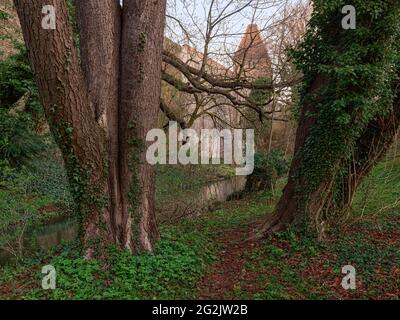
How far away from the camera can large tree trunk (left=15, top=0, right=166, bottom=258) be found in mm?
4434

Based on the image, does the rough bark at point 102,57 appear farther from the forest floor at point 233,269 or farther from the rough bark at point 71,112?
the forest floor at point 233,269

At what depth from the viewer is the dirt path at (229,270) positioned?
450 cm

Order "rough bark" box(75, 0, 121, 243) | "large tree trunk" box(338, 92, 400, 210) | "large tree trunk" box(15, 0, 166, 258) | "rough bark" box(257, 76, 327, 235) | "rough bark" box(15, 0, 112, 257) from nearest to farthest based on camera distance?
"rough bark" box(15, 0, 112, 257) → "large tree trunk" box(15, 0, 166, 258) → "rough bark" box(75, 0, 121, 243) → "rough bark" box(257, 76, 327, 235) → "large tree trunk" box(338, 92, 400, 210)

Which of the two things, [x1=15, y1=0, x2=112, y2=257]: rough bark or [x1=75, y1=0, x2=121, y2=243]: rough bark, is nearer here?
[x1=15, y1=0, x2=112, y2=257]: rough bark

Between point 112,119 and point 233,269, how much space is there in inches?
107

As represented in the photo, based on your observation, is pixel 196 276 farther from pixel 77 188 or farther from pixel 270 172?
pixel 270 172

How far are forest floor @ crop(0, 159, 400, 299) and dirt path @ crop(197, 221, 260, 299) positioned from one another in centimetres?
1

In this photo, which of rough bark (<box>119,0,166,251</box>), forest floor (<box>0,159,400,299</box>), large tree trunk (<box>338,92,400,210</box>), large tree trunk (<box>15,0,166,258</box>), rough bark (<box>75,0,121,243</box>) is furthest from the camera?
large tree trunk (<box>338,92,400,210</box>)

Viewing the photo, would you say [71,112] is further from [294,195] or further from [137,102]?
[294,195]

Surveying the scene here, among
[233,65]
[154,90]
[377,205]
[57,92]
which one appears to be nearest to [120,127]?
[154,90]

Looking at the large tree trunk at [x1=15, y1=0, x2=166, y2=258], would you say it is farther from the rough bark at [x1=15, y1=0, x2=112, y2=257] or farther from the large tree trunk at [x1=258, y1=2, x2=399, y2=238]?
the large tree trunk at [x1=258, y1=2, x2=399, y2=238]

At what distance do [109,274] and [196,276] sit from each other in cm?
114

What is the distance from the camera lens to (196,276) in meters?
4.81

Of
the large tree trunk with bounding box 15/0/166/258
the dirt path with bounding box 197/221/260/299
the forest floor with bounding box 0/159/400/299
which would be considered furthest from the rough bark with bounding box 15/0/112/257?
the dirt path with bounding box 197/221/260/299
